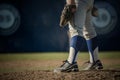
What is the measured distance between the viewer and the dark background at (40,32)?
8070 millimetres

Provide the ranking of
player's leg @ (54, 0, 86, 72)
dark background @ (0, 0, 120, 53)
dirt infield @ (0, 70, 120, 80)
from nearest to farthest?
Result: dirt infield @ (0, 70, 120, 80), player's leg @ (54, 0, 86, 72), dark background @ (0, 0, 120, 53)

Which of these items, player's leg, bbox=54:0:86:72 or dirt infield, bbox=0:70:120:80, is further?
player's leg, bbox=54:0:86:72

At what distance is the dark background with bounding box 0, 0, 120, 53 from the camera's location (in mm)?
8070

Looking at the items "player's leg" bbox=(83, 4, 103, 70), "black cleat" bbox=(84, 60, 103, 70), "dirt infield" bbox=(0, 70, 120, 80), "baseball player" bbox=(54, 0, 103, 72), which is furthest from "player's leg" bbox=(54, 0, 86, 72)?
"black cleat" bbox=(84, 60, 103, 70)

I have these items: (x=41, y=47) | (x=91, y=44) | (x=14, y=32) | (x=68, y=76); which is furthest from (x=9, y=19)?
(x=68, y=76)

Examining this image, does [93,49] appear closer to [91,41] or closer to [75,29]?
[91,41]

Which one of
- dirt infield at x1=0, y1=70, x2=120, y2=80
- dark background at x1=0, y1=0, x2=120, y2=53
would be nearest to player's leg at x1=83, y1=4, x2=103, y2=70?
dirt infield at x1=0, y1=70, x2=120, y2=80

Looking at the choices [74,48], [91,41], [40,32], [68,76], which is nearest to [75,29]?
[74,48]

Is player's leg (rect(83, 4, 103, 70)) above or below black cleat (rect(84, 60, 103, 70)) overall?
above

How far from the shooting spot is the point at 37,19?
8141 mm

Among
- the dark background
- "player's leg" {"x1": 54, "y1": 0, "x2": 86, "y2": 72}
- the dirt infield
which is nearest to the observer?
the dirt infield

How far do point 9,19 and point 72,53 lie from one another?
456 cm

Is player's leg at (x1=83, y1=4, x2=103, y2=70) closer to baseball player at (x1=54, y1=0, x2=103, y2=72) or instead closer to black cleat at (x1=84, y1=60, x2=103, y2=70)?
black cleat at (x1=84, y1=60, x2=103, y2=70)

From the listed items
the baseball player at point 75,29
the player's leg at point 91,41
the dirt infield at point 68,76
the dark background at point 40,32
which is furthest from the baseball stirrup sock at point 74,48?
the dark background at point 40,32
